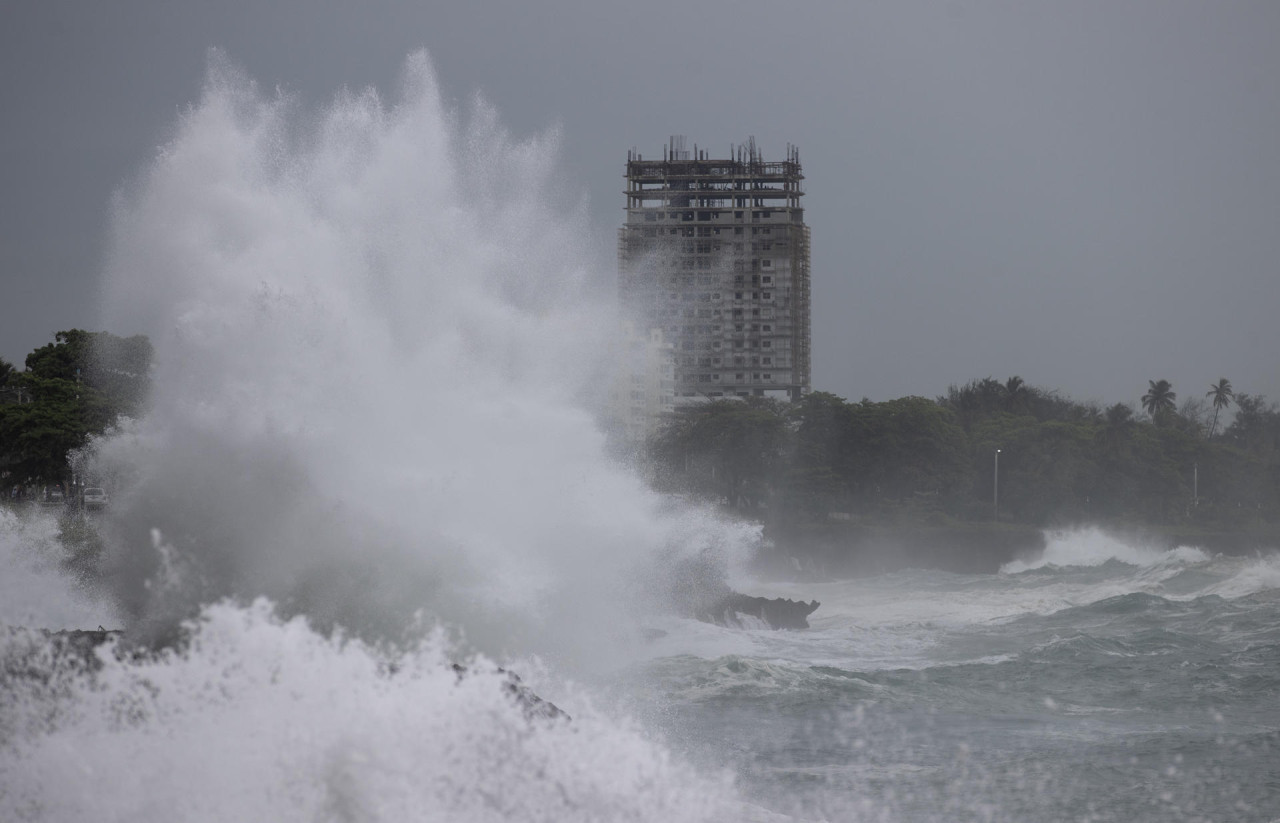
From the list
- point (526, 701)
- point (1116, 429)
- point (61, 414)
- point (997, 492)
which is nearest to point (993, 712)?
point (526, 701)

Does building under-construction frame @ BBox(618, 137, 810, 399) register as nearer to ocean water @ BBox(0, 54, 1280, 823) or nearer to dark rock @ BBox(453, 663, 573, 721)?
ocean water @ BBox(0, 54, 1280, 823)

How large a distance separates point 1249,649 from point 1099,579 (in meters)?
24.3

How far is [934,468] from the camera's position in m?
73.6

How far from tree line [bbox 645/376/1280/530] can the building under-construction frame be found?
35922 millimetres

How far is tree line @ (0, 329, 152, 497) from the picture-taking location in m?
34.9

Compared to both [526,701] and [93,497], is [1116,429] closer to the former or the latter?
[93,497]

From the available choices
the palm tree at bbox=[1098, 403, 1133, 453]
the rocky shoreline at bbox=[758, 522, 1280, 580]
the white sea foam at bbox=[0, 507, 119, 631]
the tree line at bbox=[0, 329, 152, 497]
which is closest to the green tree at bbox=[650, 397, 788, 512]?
the rocky shoreline at bbox=[758, 522, 1280, 580]

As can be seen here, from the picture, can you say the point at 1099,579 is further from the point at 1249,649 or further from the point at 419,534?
the point at 419,534

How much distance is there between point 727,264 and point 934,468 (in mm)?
48667

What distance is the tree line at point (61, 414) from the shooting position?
34.9 meters

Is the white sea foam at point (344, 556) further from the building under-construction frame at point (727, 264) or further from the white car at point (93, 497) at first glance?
the building under-construction frame at point (727, 264)

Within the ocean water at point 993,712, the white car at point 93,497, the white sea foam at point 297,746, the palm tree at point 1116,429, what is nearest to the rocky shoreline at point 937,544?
the palm tree at point 1116,429

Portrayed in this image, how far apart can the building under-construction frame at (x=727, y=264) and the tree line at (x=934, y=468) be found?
3592 centimetres

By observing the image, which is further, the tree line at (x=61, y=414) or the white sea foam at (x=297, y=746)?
the tree line at (x=61, y=414)
